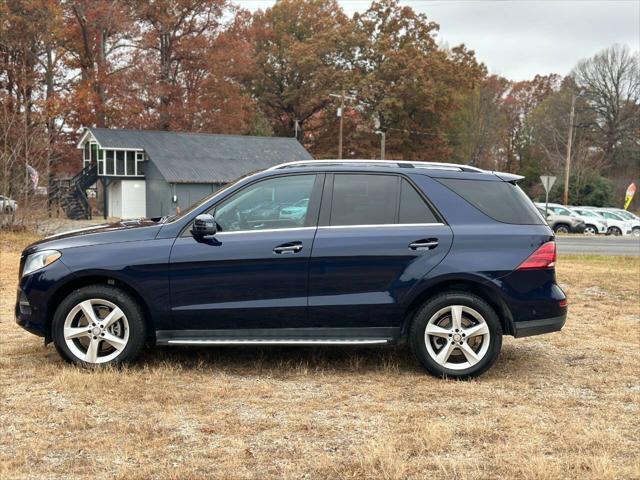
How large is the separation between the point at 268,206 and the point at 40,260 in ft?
6.25

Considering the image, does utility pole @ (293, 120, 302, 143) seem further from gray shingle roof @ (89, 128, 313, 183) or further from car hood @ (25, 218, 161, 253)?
car hood @ (25, 218, 161, 253)

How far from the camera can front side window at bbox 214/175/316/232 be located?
5.39 metres

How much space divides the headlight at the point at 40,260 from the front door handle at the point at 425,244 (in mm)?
2835

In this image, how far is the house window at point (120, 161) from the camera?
1709 inches

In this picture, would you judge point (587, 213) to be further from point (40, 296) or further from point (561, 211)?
point (40, 296)

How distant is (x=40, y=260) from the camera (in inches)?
212

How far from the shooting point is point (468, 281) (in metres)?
5.33

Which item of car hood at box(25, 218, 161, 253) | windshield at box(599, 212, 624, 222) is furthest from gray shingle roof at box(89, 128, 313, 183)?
car hood at box(25, 218, 161, 253)

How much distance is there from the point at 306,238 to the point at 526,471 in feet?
8.08

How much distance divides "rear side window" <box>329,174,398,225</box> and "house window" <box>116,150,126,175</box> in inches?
1589

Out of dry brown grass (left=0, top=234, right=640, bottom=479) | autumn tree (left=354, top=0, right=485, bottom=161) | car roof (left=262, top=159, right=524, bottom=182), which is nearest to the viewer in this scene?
dry brown grass (left=0, top=234, right=640, bottom=479)

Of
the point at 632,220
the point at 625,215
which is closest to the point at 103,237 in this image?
the point at 632,220

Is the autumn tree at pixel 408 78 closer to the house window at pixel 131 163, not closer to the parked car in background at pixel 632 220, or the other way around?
the house window at pixel 131 163

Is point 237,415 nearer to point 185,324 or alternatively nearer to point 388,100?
point 185,324
